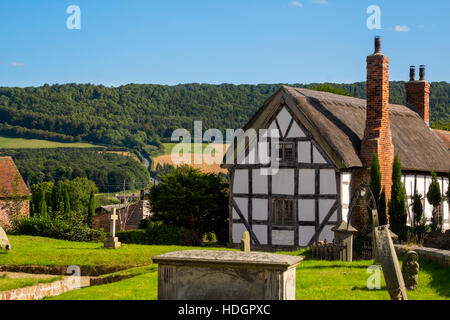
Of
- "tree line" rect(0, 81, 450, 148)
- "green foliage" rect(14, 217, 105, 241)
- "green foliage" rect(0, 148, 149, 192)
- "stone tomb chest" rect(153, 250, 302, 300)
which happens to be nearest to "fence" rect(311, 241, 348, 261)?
"stone tomb chest" rect(153, 250, 302, 300)

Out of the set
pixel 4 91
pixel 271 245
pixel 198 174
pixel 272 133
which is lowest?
pixel 271 245

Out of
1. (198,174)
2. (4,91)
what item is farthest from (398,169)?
(4,91)

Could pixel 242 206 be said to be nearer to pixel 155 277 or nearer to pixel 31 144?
pixel 155 277

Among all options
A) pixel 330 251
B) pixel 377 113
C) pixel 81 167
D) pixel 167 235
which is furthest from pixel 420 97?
pixel 81 167

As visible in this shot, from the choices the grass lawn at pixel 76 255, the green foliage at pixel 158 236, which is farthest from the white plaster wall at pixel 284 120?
the green foliage at pixel 158 236

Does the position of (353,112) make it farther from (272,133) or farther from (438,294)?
(438,294)

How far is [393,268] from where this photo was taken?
36.1 feet

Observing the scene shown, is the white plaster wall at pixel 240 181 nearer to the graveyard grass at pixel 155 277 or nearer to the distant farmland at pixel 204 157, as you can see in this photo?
the graveyard grass at pixel 155 277

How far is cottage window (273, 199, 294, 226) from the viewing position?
2545cm

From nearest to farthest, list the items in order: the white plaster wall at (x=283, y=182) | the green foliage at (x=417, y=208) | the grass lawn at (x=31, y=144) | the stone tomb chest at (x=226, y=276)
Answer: the stone tomb chest at (x=226, y=276) → the green foliage at (x=417, y=208) → the white plaster wall at (x=283, y=182) → the grass lawn at (x=31, y=144)

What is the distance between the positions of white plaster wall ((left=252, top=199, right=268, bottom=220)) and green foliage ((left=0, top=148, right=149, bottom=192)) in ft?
225

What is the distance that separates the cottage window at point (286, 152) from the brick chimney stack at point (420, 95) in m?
13.6

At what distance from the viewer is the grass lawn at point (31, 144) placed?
356 ft
